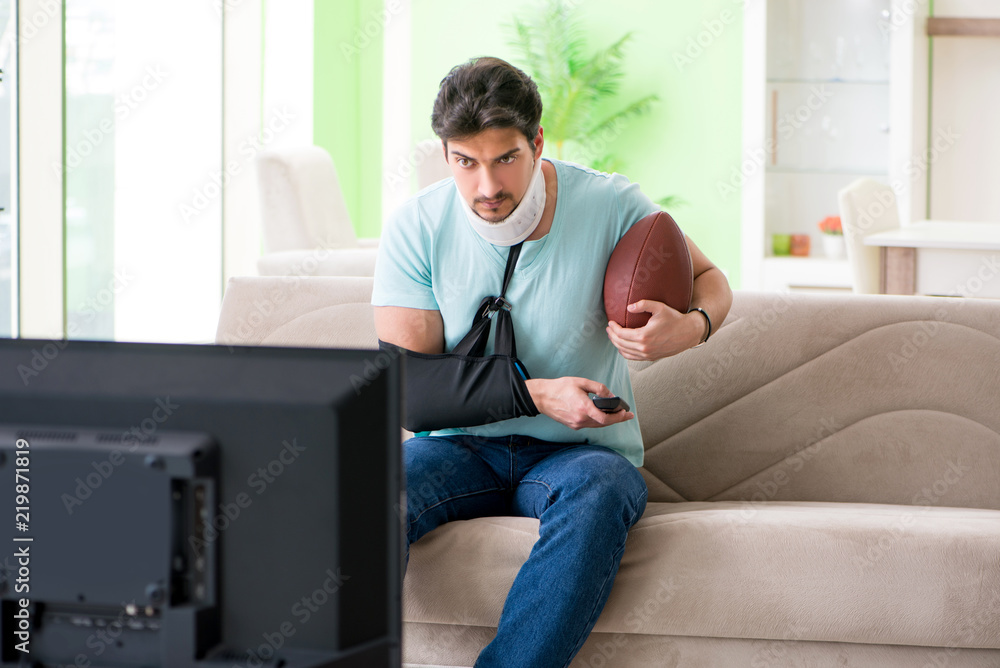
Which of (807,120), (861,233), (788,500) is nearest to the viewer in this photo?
(788,500)

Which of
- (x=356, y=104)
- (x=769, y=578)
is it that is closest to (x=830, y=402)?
(x=769, y=578)

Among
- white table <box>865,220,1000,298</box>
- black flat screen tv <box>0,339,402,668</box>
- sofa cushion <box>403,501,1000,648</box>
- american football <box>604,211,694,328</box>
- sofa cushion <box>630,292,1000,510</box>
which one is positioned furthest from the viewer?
white table <box>865,220,1000,298</box>

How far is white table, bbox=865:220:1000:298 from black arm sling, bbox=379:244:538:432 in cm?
195

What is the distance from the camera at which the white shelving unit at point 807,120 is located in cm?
520

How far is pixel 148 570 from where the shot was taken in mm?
665

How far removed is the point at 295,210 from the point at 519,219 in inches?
90.5

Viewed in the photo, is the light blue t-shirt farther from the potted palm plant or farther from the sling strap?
the potted palm plant

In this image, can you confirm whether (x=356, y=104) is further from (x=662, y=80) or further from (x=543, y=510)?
(x=543, y=510)

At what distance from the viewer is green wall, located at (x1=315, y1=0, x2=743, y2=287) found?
18.8 ft

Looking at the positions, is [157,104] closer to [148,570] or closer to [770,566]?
[770,566]

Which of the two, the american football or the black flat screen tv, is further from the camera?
the american football

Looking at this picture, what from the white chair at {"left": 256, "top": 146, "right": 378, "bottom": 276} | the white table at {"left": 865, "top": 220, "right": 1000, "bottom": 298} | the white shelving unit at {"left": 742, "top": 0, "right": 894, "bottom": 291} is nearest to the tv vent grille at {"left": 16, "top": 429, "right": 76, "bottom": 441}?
the white chair at {"left": 256, "top": 146, "right": 378, "bottom": 276}

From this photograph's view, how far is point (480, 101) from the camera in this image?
58.8 inches

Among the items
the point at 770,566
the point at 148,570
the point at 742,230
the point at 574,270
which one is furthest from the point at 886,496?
the point at 742,230
